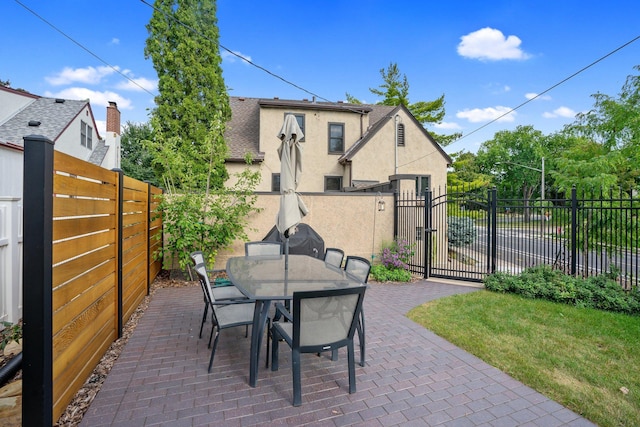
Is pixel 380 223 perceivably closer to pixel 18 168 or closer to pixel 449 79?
pixel 449 79

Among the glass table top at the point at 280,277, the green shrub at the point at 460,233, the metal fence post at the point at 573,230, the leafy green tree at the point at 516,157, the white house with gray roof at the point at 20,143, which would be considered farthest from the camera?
the leafy green tree at the point at 516,157

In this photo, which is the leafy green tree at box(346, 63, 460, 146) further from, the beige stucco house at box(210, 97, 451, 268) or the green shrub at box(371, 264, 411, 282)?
the green shrub at box(371, 264, 411, 282)

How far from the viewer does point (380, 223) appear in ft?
29.5

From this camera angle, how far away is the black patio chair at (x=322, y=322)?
98.8 inches

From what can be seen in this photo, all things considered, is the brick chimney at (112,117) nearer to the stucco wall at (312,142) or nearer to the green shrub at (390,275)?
the stucco wall at (312,142)

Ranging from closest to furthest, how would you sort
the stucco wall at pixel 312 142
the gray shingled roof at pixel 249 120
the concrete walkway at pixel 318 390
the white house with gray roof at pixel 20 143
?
1. the concrete walkway at pixel 318 390
2. the white house with gray roof at pixel 20 143
3. the gray shingled roof at pixel 249 120
4. the stucco wall at pixel 312 142

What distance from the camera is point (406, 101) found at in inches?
856

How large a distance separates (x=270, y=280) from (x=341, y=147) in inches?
450

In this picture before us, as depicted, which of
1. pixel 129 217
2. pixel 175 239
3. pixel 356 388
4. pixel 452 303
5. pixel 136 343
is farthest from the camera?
pixel 175 239

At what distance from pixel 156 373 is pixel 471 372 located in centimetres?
336

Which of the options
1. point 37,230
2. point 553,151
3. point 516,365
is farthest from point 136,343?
point 553,151

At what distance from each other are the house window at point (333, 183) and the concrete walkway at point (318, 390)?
399 inches

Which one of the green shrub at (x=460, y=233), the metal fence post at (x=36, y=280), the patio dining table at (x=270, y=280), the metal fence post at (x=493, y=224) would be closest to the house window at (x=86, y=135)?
the patio dining table at (x=270, y=280)

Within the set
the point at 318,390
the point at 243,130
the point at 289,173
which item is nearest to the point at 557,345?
the point at 318,390
